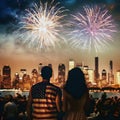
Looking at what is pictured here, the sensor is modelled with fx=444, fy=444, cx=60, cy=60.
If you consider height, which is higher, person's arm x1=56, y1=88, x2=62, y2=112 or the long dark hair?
the long dark hair

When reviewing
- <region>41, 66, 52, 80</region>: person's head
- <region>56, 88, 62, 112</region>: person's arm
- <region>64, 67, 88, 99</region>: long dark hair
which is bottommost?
<region>56, 88, 62, 112</region>: person's arm

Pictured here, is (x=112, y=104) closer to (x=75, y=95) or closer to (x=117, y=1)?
(x=75, y=95)

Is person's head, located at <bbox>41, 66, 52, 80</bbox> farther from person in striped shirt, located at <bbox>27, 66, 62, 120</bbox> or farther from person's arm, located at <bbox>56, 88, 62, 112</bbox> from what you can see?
person's arm, located at <bbox>56, 88, 62, 112</bbox>

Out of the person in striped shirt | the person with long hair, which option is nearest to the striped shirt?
the person in striped shirt

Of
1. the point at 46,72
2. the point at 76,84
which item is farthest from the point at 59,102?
the point at 46,72

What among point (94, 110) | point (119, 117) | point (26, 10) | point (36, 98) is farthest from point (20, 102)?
point (26, 10)

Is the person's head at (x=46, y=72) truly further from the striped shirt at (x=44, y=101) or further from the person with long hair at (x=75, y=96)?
the person with long hair at (x=75, y=96)
